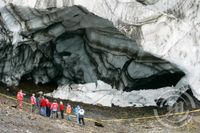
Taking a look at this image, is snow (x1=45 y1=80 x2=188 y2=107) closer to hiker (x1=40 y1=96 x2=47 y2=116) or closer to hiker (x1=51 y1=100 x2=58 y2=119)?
hiker (x1=51 y1=100 x2=58 y2=119)

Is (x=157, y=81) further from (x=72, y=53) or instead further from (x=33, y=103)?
(x=33, y=103)

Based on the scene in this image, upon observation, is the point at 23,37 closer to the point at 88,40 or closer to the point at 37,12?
the point at 37,12

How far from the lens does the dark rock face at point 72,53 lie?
29.0m

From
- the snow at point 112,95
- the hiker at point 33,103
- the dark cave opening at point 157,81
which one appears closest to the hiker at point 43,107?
the hiker at point 33,103

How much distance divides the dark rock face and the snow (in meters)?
0.66

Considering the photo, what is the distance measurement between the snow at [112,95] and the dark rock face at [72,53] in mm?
664

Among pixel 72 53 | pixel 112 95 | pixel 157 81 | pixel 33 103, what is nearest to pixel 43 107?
pixel 33 103

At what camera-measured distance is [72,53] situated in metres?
33.4

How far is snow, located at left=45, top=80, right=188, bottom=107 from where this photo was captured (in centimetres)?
3136

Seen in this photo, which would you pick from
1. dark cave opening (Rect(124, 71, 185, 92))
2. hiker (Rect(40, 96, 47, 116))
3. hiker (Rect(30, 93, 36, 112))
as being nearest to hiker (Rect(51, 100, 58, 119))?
hiker (Rect(40, 96, 47, 116))

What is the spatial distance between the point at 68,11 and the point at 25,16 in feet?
8.85

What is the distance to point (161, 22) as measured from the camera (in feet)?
97.3

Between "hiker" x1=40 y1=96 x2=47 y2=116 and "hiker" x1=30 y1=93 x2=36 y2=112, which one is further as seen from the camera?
"hiker" x1=30 y1=93 x2=36 y2=112

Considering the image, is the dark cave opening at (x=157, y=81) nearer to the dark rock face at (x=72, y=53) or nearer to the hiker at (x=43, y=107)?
the dark rock face at (x=72, y=53)
